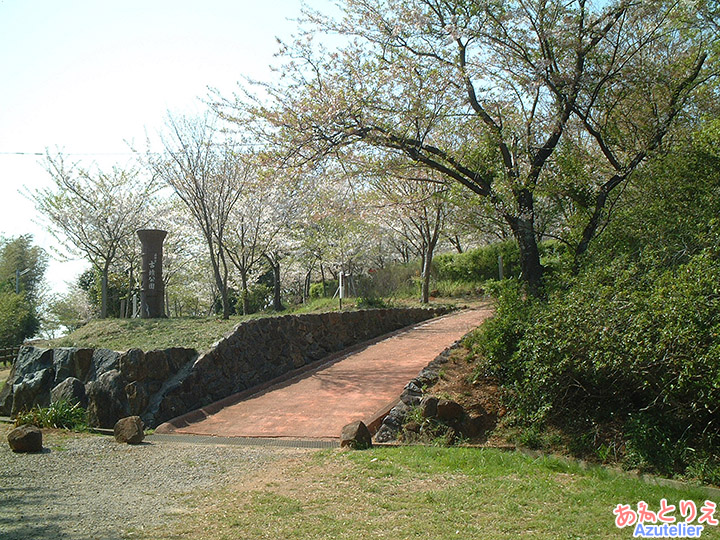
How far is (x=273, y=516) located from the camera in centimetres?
469

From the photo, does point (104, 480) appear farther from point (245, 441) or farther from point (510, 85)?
point (510, 85)

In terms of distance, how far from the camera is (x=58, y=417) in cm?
945

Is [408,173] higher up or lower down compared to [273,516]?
higher up

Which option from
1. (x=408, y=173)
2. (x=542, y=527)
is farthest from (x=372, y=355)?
(x=542, y=527)

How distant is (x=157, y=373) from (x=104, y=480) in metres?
3.75

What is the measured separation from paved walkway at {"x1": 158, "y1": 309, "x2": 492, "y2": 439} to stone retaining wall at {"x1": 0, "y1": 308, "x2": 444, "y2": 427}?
549 mm

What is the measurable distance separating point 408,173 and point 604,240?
3.90m

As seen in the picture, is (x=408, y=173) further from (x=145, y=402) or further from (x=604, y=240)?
(x=145, y=402)

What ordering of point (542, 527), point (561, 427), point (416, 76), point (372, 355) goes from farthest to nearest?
point (372, 355)
point (416, 76)
point (561, 427)
point (542, 527)

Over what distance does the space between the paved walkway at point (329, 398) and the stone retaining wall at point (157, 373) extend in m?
0.55

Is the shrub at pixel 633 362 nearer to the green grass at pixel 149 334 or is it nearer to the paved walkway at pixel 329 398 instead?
the paved walkway at pixel 329 398

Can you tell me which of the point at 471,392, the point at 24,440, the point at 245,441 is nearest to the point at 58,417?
the point at 24,440

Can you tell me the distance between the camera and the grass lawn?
4254mm

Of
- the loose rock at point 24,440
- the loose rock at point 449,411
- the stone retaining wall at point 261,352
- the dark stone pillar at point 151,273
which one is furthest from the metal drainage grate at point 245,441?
the dark stone pillar at point 151,273
